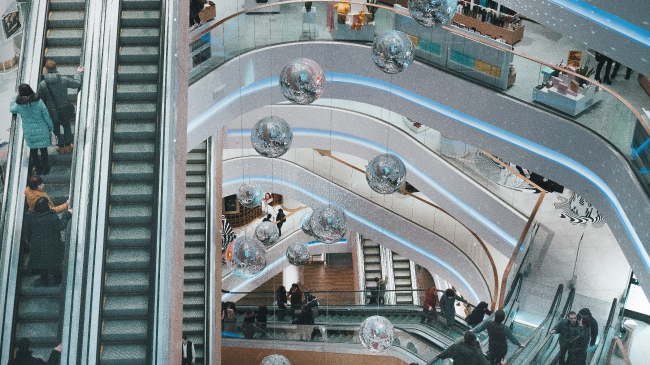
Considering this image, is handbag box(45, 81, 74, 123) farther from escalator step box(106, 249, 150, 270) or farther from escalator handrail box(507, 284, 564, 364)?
escalator handrail box(507, 284, 564, 364)

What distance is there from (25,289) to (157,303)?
152cm

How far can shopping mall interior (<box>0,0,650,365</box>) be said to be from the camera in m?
7.94

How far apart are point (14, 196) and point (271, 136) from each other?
3512mm

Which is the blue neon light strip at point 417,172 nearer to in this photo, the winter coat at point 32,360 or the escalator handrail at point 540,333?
the escalator handrail at point 540,333

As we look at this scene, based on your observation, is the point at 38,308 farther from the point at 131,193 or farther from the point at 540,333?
the point at 540,333

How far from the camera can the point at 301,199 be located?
20.8m

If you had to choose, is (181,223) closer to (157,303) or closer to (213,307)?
(157,303)

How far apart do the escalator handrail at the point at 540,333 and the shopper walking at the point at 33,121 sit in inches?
260

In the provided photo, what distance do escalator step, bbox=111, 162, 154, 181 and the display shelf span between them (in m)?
8.52

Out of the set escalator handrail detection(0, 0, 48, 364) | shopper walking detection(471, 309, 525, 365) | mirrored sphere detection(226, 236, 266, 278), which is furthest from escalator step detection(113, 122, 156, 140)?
shopper walking detection(471, 309, 525, 365)

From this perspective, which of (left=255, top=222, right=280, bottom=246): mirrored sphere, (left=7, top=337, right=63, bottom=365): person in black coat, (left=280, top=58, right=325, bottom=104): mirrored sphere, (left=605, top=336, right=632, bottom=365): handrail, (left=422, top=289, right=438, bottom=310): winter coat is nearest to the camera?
(left=7, top=337, right=63, bottom=365): person in black coat

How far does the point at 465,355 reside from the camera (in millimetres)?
7949

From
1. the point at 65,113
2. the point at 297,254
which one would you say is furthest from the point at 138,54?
the point at 297,254

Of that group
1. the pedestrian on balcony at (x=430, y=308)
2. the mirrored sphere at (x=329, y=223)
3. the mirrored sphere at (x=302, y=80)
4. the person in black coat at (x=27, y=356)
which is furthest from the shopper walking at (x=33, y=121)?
the pedestrian on balcony at (x=430, y=308)
